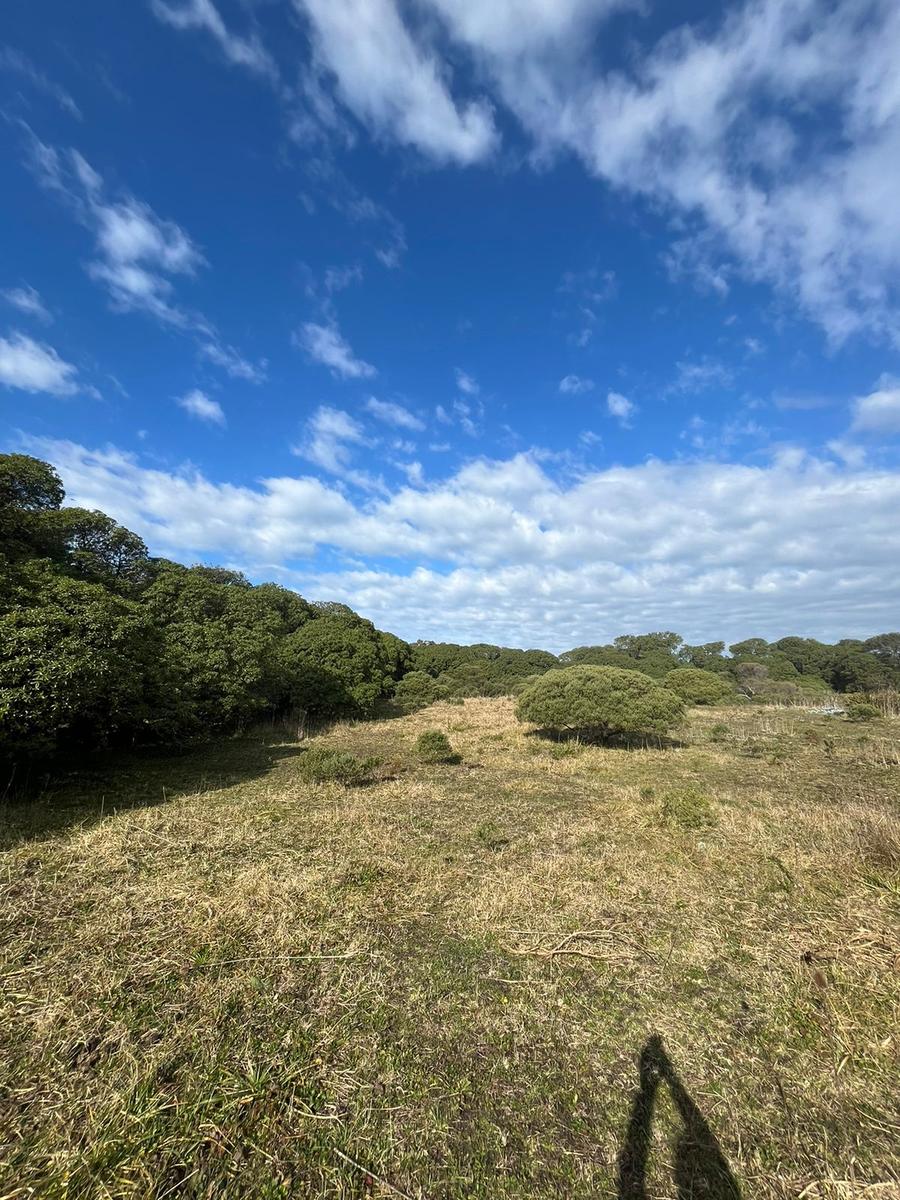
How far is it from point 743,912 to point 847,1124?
305 cm

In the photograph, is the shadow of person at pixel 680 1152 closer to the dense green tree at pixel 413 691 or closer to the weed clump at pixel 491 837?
the weed clump at pixel 491 837

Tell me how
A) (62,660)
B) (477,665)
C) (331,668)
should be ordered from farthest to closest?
(477,665) < (331,668) < (62,660)

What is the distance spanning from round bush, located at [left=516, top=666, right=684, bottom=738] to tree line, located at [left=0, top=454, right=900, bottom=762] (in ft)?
35.1

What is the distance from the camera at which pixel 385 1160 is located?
10.2 feet

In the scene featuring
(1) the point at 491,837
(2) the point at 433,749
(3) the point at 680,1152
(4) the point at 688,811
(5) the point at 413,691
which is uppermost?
(5) the point at 413,691

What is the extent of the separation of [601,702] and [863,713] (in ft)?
75.7

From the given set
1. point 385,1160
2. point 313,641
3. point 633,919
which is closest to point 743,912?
point 633,919

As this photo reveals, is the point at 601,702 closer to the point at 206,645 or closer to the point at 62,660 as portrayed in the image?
the point at 206,645

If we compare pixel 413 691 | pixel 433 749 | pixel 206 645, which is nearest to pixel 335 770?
pixel 433 749

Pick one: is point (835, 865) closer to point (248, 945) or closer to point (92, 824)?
point (248, 945)

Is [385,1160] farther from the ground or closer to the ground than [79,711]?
closer to the ground

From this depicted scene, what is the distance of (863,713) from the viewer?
2953cm

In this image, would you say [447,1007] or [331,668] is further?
[331,668]

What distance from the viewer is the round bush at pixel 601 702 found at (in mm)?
18375
